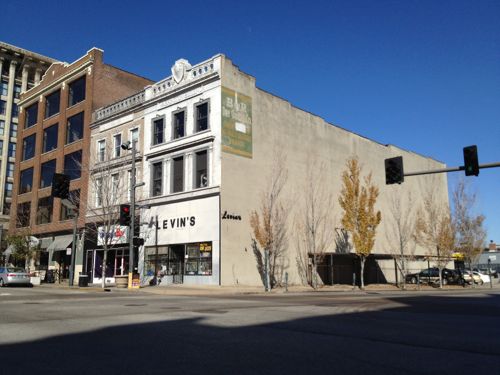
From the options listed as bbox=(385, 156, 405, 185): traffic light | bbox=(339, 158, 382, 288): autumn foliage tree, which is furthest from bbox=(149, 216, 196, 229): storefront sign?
bbox=(385, 156, 405, 185): traffic light

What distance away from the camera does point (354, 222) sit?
36.9m

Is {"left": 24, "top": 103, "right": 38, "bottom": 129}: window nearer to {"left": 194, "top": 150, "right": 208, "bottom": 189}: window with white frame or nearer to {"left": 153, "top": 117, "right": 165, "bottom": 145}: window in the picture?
{"left": 153, "top": 117, "right": 165, "bottom": 145}: window

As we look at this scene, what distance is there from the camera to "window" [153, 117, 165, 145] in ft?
122

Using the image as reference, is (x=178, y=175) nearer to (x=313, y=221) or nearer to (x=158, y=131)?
(x=158, y=131)

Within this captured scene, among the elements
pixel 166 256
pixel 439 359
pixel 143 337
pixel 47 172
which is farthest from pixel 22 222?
pixel 439 359

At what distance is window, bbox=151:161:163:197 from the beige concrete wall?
22.0 feet

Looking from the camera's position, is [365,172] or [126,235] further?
[365,172]

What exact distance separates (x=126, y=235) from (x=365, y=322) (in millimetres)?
29390

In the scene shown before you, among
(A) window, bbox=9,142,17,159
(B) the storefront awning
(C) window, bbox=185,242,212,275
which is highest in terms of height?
(A) window, bbox=9,142,17,159

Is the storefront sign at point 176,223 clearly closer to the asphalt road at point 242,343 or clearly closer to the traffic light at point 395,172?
the traffic light at point 395,172

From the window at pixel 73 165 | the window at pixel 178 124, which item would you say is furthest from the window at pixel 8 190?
the window at pixel 178 124

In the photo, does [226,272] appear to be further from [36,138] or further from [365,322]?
[36,138]

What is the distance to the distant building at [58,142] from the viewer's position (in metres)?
44.9

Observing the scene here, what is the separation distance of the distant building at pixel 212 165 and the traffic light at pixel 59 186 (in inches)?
385
